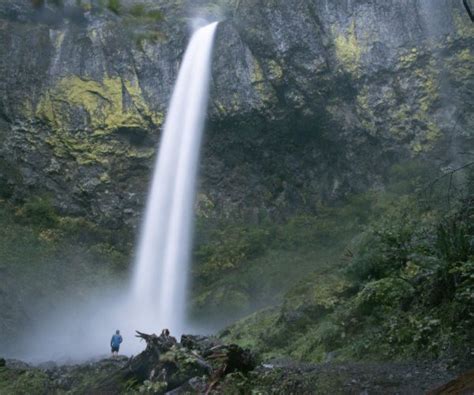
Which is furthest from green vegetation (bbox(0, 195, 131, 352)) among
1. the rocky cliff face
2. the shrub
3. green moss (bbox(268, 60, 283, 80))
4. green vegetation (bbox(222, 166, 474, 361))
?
the shrub

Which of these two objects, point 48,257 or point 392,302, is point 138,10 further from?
point 392,302

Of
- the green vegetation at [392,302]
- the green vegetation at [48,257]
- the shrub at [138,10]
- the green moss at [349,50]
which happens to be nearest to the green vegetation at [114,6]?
the shrub at [138,10]

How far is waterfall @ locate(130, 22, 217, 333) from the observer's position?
621 inches

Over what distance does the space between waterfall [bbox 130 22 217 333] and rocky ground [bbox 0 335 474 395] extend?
8.64 m

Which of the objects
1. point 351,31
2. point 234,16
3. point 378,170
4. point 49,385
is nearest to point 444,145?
point 378,170

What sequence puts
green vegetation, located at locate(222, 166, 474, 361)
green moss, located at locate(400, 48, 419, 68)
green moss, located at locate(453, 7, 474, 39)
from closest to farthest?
green vegetation, located at locate(222, 166, 474, 361) → green moss, located at locate(453, 7, 474, 39) → green moss, located at locate(400, 48, 419, 68)

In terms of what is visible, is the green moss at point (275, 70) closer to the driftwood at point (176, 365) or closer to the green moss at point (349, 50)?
the green moss at point (349, 50)

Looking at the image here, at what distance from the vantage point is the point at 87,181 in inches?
711

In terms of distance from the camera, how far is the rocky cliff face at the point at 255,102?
1777 cm

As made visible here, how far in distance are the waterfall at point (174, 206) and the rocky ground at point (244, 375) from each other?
864 centimetres

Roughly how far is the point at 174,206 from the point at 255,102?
4.96 meters

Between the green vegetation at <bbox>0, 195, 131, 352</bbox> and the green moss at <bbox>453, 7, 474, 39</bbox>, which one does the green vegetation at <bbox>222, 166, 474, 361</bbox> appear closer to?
the green vegetation at <bbox>0, 195, 131, 352</bbox>

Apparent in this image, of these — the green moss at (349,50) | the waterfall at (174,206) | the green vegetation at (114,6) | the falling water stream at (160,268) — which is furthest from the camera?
the green vegetation at (114,6)

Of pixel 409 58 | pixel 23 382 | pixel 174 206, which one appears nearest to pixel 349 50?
pixel 409 58
